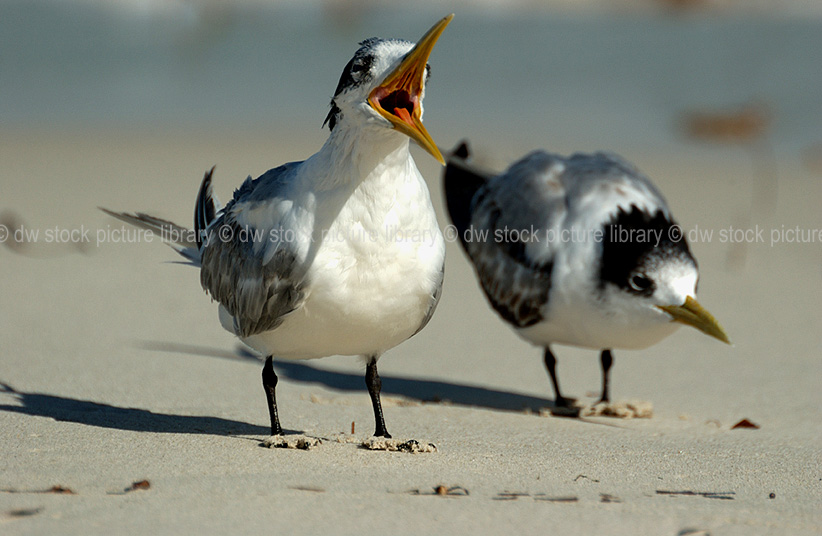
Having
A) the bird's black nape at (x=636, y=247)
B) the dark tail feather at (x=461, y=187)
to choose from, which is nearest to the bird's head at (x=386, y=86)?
the bird's black nape at (x=636, y=247)

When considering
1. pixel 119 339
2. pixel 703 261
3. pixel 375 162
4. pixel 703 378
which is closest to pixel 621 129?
pixel 703 261

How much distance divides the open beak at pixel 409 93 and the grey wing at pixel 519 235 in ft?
6.20

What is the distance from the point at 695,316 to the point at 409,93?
6.43ft

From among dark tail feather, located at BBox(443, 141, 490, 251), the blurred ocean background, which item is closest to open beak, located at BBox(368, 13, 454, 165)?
dark tail feather, located at BBox(443, 141, 490, 251)

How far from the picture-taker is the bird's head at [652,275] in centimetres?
460

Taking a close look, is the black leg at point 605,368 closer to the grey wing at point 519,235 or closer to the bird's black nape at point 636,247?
the grey wing at point 519,235

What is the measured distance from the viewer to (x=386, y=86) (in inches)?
128

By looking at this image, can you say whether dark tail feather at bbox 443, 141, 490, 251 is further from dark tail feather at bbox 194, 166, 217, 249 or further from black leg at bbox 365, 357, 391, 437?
black leg at bbox 365, 357, 391, 437

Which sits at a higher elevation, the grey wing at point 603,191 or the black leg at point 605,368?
the grey wing at point 603,191

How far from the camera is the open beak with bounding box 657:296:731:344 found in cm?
448

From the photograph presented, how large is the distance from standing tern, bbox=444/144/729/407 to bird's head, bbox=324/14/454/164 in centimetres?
182

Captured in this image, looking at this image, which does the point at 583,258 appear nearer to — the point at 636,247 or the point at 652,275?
the point at 636,247

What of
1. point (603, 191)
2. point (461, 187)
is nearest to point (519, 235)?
point (603, 191)

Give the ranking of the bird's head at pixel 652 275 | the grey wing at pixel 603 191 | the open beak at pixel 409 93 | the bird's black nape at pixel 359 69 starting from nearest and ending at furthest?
1. the open beak at pixel 409 93
2. the bird's black nape at pixel 359 69
3. the bird's head at pixel 652 275
4. the grey wing at pixel 603 191
